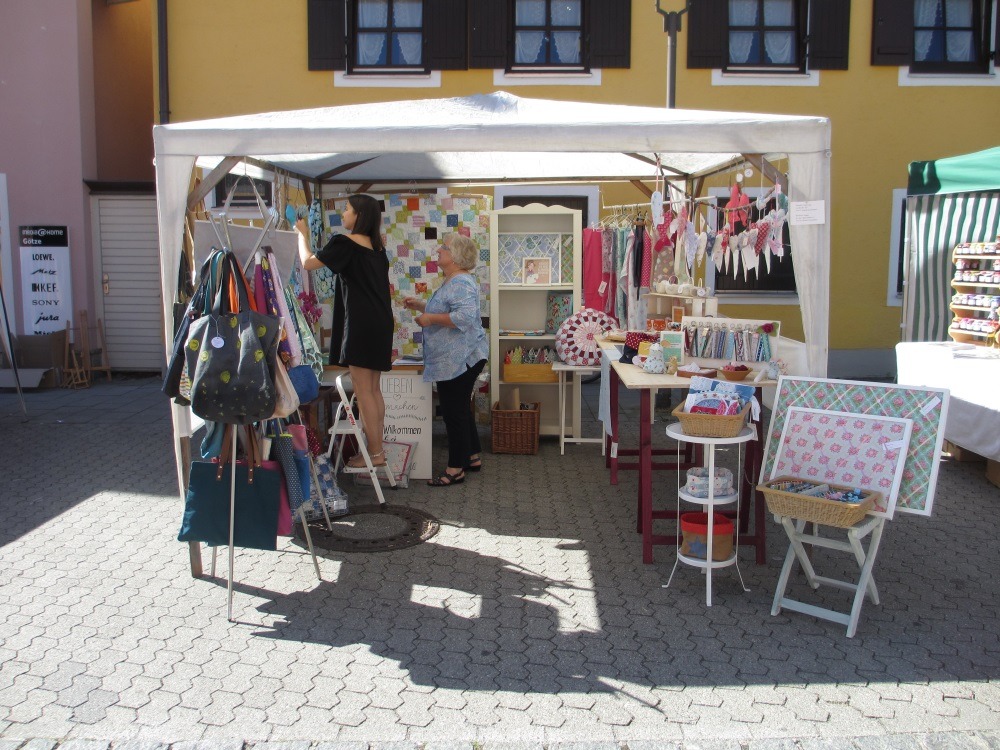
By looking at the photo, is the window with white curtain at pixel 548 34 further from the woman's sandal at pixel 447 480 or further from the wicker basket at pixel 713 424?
the wicker basket at pixel 713 424

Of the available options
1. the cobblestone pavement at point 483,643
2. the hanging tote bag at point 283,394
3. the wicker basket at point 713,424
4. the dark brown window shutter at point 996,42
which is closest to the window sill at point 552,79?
the dark brown window shutter at point 996,42

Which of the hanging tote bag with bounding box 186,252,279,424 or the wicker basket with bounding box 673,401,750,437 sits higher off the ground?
the hanging tote bag with bounding box 186,252,279,424

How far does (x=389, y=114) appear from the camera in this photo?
17.6ft

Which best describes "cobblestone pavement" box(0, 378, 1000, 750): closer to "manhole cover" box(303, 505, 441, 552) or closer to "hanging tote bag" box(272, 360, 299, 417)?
"manhole cover" box(303, 505, 441, 552)

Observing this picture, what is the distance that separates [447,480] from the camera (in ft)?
20.7

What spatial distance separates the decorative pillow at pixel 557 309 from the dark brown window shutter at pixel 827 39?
192 inches

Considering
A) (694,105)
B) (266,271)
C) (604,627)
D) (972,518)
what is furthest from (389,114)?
(694,105)

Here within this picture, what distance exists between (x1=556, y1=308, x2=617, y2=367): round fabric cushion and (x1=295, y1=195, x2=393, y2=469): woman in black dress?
1.79m

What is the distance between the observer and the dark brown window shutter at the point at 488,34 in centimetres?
1018

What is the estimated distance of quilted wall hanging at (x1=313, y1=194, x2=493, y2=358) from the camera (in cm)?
761

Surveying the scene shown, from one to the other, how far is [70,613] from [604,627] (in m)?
2.47

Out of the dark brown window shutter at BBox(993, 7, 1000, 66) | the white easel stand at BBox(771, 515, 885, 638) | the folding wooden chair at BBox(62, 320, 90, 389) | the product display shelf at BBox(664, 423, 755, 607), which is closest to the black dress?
the product display shelf at BBox(664, 423, 755, 607)

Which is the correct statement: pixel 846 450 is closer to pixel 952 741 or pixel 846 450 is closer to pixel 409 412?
pixel 952 741

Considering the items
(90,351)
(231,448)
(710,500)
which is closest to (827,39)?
(710,500)
